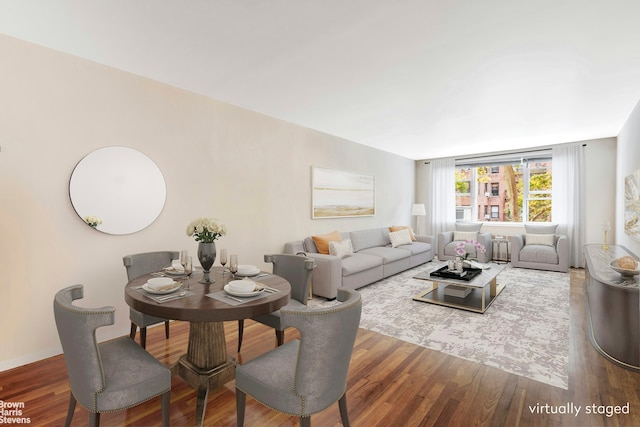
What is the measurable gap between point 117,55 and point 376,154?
506 cm

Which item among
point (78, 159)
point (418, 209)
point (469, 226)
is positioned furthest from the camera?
point (418, 209)

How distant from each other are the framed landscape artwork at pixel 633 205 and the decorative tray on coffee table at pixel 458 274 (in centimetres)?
177

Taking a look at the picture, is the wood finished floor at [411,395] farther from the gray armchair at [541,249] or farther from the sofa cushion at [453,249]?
the sofa cushion at [453,249]

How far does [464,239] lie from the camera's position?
6.95 m

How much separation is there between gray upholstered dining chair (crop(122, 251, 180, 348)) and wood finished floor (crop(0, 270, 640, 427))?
0.91 feet

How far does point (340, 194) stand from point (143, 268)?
3.63 m

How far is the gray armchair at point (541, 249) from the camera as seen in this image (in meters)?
5.65

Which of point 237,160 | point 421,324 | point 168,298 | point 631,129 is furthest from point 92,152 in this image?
point 631,129

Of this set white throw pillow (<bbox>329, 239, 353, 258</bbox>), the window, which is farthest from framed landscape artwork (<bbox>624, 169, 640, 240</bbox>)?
white throw pillow (<bbox>329, 239, 353, 258</bbox>)

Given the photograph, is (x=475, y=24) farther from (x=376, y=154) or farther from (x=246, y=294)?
(x=376, y=154)

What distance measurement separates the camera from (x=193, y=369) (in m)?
2.17

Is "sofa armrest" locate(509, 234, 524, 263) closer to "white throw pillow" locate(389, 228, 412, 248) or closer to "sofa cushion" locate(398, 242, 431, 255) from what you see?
"sofa cushion" locate(398, 242, 431, 255)

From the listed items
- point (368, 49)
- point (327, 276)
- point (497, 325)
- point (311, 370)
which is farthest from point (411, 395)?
point (368, 49)

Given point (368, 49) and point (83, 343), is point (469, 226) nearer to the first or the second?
point (368, 49)
